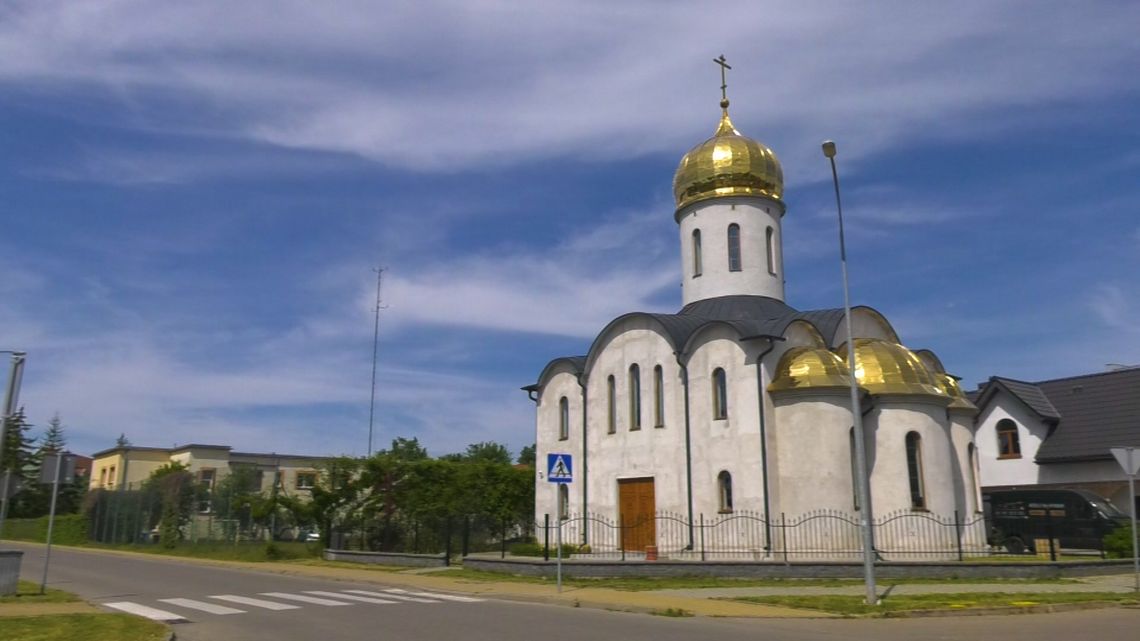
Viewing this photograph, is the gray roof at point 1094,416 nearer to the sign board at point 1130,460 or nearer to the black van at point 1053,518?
the black van at point 1053,518

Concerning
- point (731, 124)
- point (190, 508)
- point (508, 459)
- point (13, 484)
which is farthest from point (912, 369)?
point (508, 459)

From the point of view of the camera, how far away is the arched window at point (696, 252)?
29859 mm

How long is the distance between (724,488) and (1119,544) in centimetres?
940

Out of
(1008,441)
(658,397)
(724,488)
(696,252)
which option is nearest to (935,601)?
(724,488)

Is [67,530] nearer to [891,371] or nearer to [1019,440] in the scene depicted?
[891,371]

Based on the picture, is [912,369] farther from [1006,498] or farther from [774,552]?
[774,552]

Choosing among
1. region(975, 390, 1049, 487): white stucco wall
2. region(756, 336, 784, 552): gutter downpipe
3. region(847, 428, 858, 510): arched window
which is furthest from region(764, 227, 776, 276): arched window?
region(975, 390, 1049, 487): white stucco wall

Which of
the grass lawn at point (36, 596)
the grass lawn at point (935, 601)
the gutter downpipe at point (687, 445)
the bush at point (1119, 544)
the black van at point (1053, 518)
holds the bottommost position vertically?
the grass lawn at point (36, 596)

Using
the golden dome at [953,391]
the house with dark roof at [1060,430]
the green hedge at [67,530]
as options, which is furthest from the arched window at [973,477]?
the green hedge at [67,530]

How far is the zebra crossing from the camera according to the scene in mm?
14094

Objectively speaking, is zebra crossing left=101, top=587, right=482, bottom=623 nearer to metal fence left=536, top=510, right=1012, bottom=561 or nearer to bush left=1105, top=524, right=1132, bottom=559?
metal fence left=536, top=510, right=1012, bottom=561

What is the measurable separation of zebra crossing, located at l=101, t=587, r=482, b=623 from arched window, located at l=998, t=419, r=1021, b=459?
→ 23.7 m

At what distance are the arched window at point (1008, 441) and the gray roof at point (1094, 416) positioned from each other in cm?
97

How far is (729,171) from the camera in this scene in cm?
2917
